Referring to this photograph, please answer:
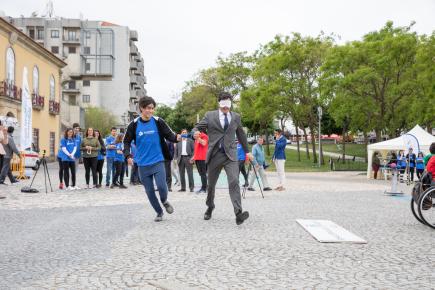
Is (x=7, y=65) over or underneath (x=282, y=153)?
over

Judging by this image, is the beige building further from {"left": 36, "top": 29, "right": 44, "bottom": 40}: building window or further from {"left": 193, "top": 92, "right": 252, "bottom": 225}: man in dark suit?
{"left": 36, "top": 29, "right": 44, "bottom": 40}: building window

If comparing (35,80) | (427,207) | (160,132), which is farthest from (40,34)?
(427,207)

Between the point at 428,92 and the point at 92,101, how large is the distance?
198 feet

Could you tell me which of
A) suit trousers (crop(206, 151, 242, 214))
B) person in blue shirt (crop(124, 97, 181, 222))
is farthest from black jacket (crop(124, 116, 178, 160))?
suit trousers (crop(206, 151, 242, 214))

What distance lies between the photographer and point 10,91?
2997 centimetres

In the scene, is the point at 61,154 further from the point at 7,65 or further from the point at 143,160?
the point at 7,65

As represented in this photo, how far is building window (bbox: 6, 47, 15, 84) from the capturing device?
3025cm

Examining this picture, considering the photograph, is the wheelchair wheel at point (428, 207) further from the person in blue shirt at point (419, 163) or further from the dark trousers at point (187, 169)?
the person in blue shirt at point (419, 163)

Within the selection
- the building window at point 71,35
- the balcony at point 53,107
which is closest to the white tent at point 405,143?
the balcony at point 53,107

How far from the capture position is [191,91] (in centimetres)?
6606

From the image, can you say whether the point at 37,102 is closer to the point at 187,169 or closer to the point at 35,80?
the point at 35,80

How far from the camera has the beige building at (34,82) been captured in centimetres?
2969

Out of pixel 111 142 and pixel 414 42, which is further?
pixel 414 42

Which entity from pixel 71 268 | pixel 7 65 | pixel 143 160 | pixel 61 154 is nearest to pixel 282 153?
pixel 61 154
